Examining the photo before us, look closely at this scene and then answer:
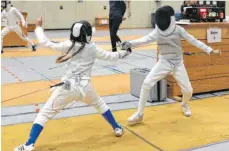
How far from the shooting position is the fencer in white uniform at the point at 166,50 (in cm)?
412

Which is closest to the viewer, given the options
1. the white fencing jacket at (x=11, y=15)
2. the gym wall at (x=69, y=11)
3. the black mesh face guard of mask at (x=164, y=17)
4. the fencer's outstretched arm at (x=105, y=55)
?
the fencer's outstretched arm at (x=105, y=55)

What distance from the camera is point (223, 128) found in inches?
156

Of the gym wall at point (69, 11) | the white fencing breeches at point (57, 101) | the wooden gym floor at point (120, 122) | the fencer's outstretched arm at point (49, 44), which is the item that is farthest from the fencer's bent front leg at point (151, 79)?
the gym wall at point (69, 11)

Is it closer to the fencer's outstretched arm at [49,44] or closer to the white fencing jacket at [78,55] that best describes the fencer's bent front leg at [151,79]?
the white fencing jacket at [78,55]

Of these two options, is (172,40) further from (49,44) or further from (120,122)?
(49,44)

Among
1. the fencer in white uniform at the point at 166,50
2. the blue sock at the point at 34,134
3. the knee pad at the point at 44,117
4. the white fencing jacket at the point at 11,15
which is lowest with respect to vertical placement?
the blue sock at the point at 34,134

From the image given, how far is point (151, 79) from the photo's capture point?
4133 mm

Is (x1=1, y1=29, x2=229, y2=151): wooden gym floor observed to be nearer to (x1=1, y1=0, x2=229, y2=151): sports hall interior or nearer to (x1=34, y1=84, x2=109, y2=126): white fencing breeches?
(x1=1, y1=0, x2=229, y2=151): sports hall interior

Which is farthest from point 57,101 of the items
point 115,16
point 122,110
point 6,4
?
point 6,4

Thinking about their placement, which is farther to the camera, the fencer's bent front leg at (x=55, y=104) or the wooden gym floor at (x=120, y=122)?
the wooden gym floor at (x=120, y=122)

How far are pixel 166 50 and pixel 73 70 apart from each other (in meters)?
1.30

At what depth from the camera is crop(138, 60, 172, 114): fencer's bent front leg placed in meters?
4.12

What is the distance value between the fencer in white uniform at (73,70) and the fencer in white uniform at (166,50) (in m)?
0.75

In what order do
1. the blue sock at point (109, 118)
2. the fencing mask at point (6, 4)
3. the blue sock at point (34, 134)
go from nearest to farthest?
the blue sock at point (34, 134) < the blue sock at point (109, 118) < the fencing mask at point (6, 4)
